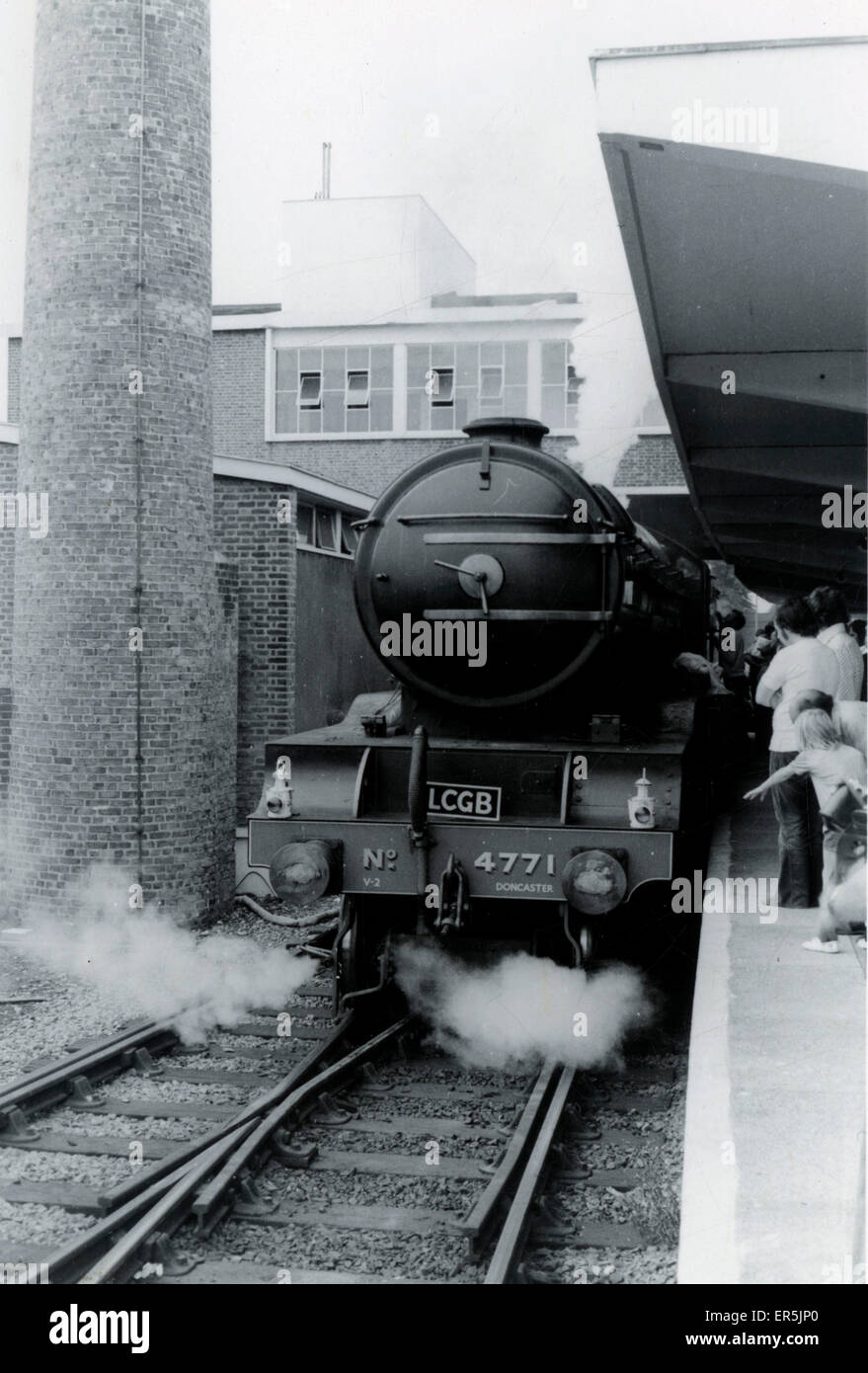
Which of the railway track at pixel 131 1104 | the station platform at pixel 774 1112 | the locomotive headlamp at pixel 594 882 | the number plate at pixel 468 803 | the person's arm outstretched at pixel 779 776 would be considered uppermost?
the person's arm outstretched at pixel 779 776

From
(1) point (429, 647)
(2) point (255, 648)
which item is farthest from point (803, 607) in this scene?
(2) point (255, 648)

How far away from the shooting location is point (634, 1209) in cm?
441

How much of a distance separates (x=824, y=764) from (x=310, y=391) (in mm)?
13873

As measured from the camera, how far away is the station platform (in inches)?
125

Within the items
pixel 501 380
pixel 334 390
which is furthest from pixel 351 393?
pixel 501 380

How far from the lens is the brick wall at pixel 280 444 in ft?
57.9

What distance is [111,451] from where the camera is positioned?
877 centimetres

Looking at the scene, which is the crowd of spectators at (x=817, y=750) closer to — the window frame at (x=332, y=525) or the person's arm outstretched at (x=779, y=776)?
the person's arm outstretched at (x=779, y=776)

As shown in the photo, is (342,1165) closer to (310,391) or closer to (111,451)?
(111,451)

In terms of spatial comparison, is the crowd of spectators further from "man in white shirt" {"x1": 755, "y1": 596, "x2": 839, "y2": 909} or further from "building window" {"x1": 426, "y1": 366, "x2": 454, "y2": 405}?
"building window" {"x1": 426, "y1": 366, "x2": 454, "y2": 405}

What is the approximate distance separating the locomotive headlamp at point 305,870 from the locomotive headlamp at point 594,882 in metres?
1.08

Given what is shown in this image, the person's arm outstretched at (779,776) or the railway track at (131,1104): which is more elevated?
the person's arm outstretched at (779,776)

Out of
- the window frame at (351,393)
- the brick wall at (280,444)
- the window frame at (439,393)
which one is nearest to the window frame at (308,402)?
the window frame at (351,393)

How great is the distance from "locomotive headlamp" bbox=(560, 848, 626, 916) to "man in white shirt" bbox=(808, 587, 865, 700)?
3.92 ft
